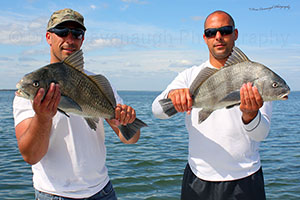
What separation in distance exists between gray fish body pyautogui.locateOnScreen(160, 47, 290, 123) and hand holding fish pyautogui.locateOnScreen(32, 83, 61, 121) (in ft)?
4.21

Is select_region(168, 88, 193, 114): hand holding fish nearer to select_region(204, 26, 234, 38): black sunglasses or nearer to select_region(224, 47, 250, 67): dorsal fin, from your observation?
select_region(224, 47, 250, 67): dorsal fin

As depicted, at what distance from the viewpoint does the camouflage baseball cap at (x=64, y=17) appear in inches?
139

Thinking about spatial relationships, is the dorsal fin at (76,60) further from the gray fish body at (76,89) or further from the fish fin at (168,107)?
the fish fin at (168,107)

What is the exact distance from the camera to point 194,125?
3.98 m

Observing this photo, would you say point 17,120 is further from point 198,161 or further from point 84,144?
point 198,161

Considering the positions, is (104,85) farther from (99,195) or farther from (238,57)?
(238,57)

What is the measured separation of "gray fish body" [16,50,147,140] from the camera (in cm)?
281

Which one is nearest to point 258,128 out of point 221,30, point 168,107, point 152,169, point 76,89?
point 168,107

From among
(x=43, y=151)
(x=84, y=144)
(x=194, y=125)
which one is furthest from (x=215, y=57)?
(x=43, y=151)

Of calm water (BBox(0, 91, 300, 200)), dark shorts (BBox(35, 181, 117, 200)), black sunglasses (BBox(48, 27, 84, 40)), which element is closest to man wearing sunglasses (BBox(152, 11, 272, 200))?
dark shorts (BBox(35, 181, 117, 200))

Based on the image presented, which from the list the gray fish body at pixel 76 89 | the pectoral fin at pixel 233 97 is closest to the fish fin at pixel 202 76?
the pectoral fin at pixel 233 97

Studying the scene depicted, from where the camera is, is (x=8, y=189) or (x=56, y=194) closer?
(x=56, y=194)

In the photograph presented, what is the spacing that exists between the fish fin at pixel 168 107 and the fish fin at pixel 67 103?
1.05m

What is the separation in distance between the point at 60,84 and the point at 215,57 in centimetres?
215
